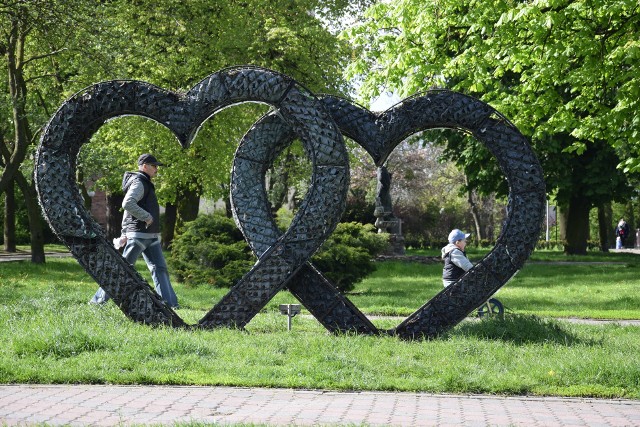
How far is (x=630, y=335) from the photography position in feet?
39.1

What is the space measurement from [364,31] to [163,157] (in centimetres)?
1175

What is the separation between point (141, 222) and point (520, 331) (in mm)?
5526

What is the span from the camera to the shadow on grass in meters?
10.6

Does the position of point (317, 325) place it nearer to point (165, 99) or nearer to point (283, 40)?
point (165, 99)

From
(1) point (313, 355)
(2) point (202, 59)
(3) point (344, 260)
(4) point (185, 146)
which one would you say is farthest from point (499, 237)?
(2) point (202, 59)

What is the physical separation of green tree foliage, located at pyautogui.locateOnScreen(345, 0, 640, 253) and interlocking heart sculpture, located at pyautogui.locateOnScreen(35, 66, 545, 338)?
5361 millimetres

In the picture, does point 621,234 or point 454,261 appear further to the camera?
point 621,234

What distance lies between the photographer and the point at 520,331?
429 inches

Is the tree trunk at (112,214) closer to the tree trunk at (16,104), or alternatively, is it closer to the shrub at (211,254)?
the tree trunk at (16,104)

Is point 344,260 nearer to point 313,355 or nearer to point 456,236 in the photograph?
point 456,236

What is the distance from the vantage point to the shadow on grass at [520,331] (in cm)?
1055

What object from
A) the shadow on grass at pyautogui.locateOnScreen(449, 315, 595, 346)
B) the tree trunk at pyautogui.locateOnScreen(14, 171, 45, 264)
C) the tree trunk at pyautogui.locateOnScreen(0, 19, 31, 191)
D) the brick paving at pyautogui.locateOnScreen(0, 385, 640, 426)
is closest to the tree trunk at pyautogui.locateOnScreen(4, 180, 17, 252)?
the tree trunk at pyautogui.locateOnScreen(14, 171, 45, 264)

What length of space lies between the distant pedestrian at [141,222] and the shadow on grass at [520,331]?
462 cm

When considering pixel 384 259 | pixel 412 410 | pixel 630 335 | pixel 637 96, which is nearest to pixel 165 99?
pixel 412 410
